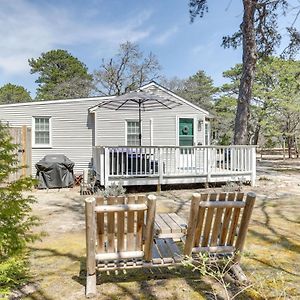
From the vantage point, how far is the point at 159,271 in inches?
135

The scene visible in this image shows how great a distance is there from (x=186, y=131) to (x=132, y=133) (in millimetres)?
2491

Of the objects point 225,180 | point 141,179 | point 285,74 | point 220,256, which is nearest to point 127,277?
point 220,256

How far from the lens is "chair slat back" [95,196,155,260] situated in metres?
2.70

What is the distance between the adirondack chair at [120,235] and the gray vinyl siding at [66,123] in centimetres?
952

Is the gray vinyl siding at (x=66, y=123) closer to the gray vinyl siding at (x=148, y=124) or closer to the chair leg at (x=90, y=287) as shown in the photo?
the gray vinyl siding at (x=148, y=124)

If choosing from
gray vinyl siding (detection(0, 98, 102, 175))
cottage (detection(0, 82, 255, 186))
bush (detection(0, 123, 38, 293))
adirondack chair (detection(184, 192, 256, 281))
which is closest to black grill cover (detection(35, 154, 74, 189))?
cottage (detection(0, 82, 255, 186))

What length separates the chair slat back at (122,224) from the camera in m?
2.70

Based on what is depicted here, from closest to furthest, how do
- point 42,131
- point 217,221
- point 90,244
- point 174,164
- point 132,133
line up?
1. point 90,244
2. point 217,221
3. point 174,164
4. point 42,131
5. point 132,133

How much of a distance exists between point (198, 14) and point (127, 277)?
11856 millimetres

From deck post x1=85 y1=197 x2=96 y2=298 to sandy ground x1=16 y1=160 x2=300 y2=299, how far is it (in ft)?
0.34

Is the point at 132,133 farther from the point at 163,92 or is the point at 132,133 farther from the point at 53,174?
the point at 53,174

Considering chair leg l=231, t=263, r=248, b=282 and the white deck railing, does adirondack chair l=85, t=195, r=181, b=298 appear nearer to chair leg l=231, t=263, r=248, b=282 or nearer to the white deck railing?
chair leg l=231, t=263, r=248, b=282

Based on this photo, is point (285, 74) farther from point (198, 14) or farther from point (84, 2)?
point (84, 2)

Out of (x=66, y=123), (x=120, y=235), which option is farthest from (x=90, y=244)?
(x=66, y=123)
